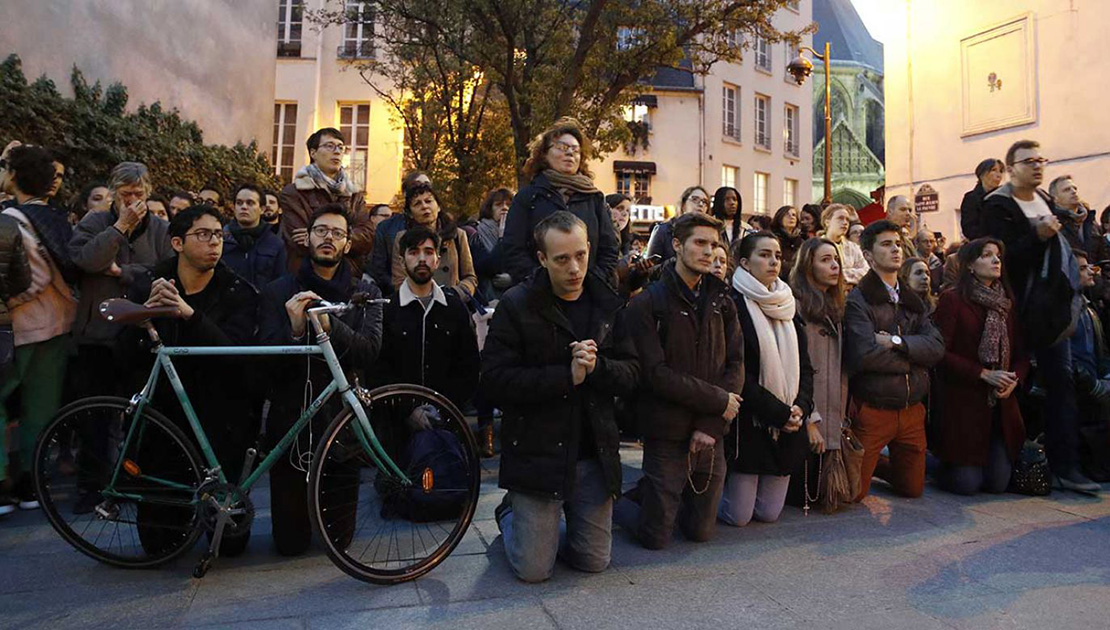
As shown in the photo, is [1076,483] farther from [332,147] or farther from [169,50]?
[169,50]

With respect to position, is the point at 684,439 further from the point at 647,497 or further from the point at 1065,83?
the point at 1065,83

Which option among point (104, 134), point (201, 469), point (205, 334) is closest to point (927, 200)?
point (104, 134)

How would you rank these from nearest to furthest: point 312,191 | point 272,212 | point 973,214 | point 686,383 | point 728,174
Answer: point 686,383 < point 312,191 < point 973,214 < point 272,212 < point 728,174

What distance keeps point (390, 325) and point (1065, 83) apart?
17.4m

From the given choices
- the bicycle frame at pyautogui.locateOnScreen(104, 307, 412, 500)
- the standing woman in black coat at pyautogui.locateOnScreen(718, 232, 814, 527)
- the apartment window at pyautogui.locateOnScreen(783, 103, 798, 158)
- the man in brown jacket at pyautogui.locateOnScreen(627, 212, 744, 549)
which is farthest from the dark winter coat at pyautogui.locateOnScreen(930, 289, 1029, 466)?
the apartment window at pyautogui.locateOnScreen(783, 103, 798, 158)

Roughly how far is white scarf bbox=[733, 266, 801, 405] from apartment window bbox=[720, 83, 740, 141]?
2677 centimetres

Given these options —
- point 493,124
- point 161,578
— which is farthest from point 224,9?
point 161,578

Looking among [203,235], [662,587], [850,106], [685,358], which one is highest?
[850,106]

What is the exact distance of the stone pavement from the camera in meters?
3.32

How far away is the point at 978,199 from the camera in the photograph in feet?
20.9

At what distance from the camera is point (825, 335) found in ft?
16.8

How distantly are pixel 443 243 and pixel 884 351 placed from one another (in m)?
3.32

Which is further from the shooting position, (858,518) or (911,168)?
(911,168)

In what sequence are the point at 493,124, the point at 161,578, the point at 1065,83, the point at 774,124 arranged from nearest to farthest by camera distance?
the point at 161,578 < the point at 1065,83 < the point at 493,124 < the point at 774,124
